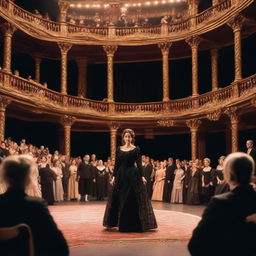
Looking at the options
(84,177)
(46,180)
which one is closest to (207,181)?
(84,177)

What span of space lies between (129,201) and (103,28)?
16515mm

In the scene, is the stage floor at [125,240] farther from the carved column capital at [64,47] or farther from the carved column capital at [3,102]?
the carved column capital at [64,47]

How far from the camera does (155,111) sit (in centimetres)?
2178

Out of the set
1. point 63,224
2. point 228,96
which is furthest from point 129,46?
point 63,224

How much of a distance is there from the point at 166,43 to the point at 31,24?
6379 millimetres

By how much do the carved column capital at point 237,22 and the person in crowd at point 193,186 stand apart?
638 centimetres

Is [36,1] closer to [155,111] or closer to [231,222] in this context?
[155,111]

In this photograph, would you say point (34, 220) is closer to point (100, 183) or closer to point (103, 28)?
point (100, 183)

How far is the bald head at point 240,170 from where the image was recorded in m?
2.69

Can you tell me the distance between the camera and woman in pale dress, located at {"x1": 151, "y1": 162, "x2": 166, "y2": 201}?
653 inches

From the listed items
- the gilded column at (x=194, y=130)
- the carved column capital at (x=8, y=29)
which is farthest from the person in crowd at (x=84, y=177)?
the carved column capital at (x=8, y=29)

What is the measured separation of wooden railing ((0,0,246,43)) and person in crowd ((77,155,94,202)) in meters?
6.94

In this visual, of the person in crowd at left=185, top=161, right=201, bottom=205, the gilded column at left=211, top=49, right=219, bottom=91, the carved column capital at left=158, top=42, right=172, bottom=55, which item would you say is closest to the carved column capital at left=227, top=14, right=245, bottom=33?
the gilded column at left=211, top=49, right=219, bottom=91

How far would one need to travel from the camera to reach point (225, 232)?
8.71 ft
